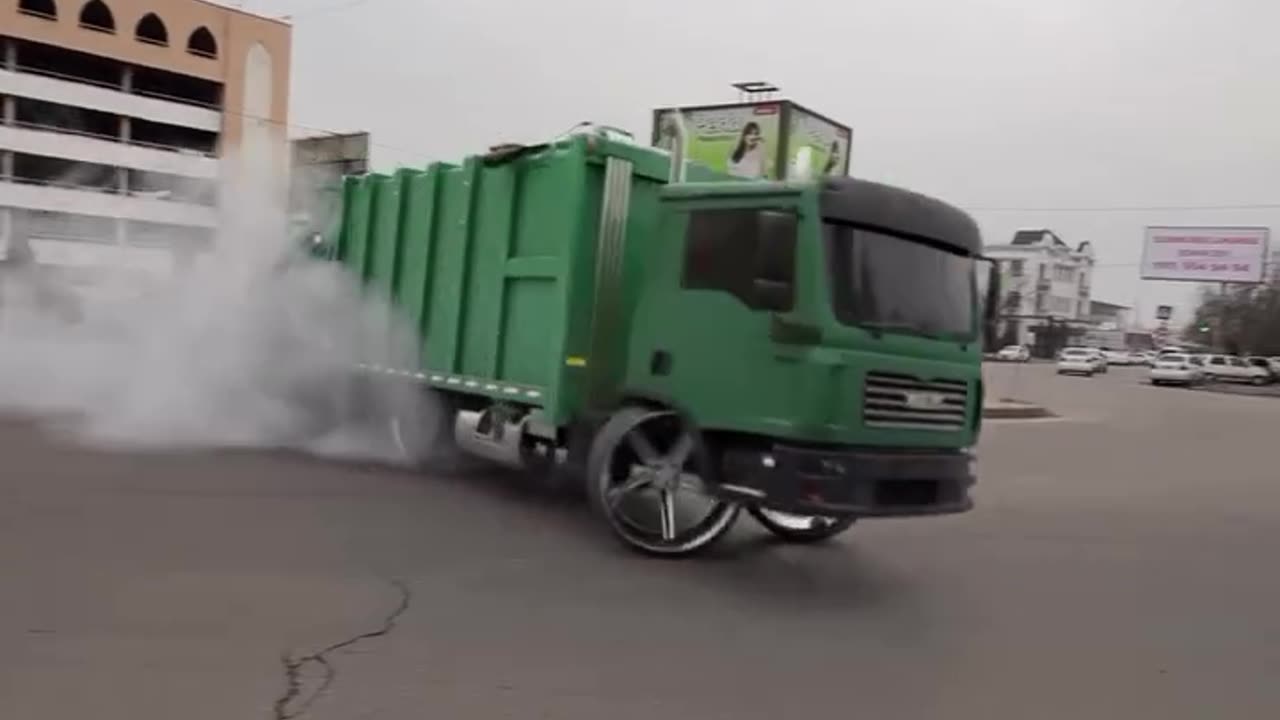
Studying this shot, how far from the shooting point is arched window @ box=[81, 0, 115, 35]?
49438 millimetres

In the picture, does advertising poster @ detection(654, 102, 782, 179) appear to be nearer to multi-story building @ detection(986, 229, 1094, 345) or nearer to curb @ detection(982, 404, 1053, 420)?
curb @ detection(982, 404, 1053, 420)

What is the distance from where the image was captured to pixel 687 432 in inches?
262

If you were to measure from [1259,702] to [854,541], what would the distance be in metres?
3.54

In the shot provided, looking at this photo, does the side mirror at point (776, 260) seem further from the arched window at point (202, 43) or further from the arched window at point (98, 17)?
the arched window at point (202, 43)

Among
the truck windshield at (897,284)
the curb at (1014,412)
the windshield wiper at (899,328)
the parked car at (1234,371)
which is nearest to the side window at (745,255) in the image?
the truck windshield at (897,284)

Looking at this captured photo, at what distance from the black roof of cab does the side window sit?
12.2 inches

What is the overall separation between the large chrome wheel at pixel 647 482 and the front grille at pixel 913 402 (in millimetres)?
1240

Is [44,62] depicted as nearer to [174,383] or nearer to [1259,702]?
[174,383]

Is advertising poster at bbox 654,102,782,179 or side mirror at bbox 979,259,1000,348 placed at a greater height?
advertising poster at bbox 654,102,782,179

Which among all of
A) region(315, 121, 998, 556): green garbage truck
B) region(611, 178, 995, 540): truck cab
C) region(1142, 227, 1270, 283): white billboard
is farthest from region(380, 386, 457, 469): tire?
region(1142, 227, 1270, 283): white billboard

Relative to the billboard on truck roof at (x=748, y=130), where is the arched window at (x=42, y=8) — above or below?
above

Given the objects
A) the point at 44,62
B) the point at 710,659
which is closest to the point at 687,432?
the point at 710,659

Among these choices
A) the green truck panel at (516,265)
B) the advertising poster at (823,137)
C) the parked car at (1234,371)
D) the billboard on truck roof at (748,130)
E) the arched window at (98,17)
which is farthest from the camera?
the parked car at (1234,371)

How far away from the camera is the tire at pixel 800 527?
7770mm
